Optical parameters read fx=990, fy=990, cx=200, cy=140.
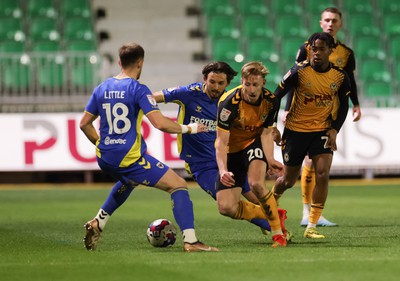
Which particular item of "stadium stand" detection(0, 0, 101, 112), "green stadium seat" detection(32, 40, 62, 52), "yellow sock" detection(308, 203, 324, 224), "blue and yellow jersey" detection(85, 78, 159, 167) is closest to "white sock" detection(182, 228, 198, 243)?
"blue and yellow jersey" detection(85, 78, 159, 167)

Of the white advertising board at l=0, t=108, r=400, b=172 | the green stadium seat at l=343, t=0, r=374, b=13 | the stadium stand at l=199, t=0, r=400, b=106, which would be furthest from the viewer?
the green stadium seat at l=343, t=0, r=374, b=13

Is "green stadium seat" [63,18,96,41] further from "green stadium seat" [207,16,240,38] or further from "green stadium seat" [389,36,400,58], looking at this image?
"green stadium seat" [389,36,400,58]

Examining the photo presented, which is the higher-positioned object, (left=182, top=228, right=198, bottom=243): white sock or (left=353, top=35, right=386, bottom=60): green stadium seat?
(left=353, top=35, right=386, bottom=60): green stadium seat

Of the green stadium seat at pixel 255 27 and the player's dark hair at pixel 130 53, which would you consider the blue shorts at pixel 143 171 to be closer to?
the player's dark hair at pixel 130 53

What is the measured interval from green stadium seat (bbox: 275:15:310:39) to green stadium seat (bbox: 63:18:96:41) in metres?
4.45

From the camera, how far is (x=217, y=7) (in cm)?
2423

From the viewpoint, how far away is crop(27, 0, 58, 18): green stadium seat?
76.5 feet

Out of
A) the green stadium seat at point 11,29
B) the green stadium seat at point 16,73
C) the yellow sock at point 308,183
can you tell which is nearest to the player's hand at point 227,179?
the yellow sock at point 308,183

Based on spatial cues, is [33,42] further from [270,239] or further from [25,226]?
[270,239]

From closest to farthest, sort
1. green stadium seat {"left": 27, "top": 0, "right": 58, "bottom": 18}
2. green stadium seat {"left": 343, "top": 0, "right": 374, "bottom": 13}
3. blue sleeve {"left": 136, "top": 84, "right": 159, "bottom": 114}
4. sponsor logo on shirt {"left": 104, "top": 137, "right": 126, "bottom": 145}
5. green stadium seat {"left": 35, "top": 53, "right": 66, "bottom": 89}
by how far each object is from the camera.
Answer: blue sleeve {"left": 136, "top": 84, "right": 159, "bottom": 114} < sponsor logo on shirt {"left": 104, "top": 137, "right": 126, "bottom": 145} < green stadium seat {"left": 35, "top": 53, "right": 66, "bottom": 89} < green stadium seat {"left": 27, "top": 0, "right": 58, "bottom": 18} < green stadium seat {"left": 343, "top": 0, "right": 374, "bottom": 13}

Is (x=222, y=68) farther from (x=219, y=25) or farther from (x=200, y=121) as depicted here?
(x=219, y=25)

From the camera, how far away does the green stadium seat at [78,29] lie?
23.0m

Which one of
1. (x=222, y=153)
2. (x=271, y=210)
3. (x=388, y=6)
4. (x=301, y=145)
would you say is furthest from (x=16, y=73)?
(x=271, y=210)

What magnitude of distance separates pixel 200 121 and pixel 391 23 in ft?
48.6
